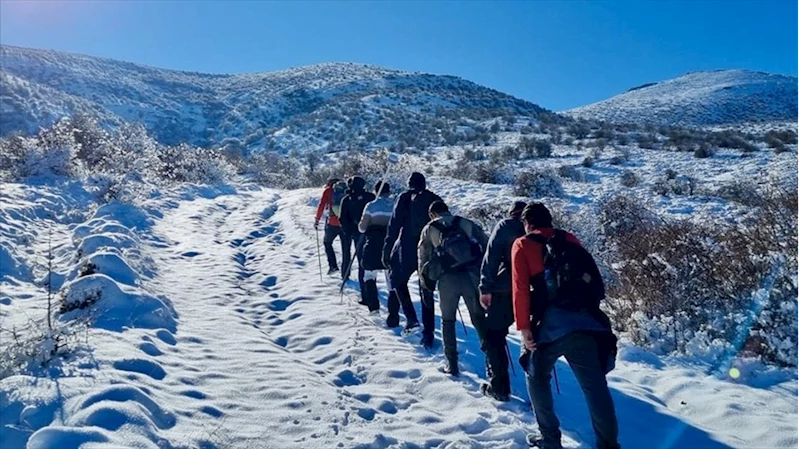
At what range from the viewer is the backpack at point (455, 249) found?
522 cm

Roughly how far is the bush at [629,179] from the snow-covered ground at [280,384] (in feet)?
44.6

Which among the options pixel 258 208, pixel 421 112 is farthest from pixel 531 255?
pixel 421 112

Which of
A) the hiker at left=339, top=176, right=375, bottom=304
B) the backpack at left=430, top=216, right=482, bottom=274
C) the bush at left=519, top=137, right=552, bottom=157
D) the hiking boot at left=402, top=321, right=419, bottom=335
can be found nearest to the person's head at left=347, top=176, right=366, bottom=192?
the hiker at left=339, top=176, right=375, bottom=304

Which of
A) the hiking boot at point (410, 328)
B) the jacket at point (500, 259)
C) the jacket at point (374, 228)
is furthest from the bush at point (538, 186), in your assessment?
the jacket at point (500, 259)

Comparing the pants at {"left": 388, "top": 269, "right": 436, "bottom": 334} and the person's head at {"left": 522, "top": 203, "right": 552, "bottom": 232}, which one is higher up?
the person's head at {"left": 522, "top": 203, "right": 552, "bottom": 232}

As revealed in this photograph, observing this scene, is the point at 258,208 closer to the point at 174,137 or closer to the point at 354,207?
the point at 354,207

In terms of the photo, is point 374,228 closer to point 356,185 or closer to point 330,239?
point 356,185

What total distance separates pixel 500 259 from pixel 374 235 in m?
3.13

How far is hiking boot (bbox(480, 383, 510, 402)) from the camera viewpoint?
16.1 ft

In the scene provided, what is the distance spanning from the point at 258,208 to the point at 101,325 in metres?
13.6

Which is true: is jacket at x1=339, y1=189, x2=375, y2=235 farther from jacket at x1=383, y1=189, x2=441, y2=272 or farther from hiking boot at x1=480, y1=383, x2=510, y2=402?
hiking boot at x1=480, y1=383, x2=510, y2=402

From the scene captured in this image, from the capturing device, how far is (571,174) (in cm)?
2208

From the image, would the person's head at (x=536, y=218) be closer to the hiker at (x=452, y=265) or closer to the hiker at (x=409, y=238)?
the hiker at (x=452, y=265)

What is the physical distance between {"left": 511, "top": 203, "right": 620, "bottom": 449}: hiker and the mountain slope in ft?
120
